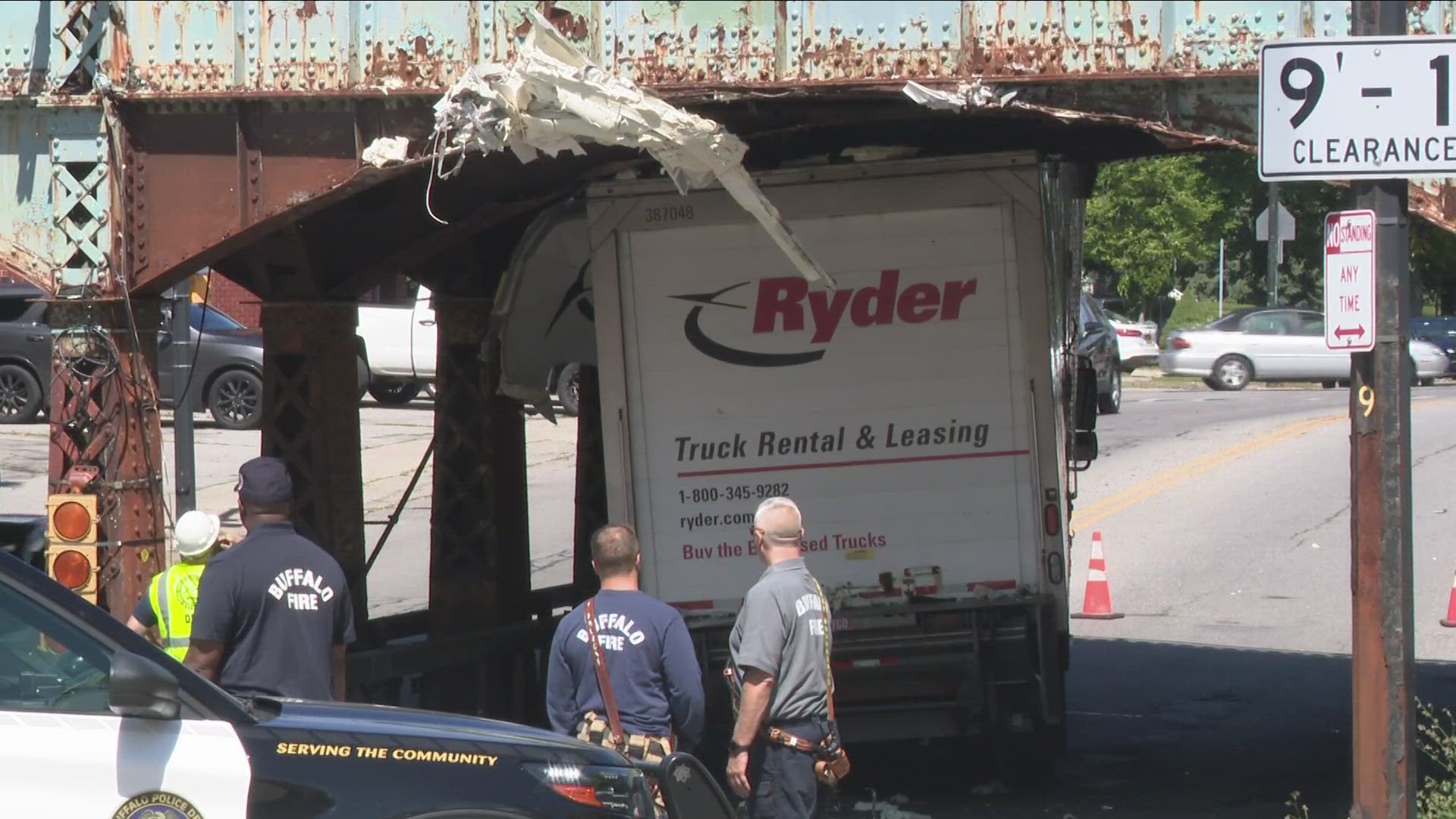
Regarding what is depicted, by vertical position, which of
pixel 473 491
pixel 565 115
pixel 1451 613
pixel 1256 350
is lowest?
pixel 1451 613

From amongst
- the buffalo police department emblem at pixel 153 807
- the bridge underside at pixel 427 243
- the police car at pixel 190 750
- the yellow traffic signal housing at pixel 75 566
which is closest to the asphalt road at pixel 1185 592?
the bridge underside at pixel 427 243

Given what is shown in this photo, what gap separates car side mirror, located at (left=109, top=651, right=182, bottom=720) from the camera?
4.41 meters

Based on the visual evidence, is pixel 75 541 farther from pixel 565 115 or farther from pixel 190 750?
pixel 190 750

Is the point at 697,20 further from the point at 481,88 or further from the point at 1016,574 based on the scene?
the point at 1016,574

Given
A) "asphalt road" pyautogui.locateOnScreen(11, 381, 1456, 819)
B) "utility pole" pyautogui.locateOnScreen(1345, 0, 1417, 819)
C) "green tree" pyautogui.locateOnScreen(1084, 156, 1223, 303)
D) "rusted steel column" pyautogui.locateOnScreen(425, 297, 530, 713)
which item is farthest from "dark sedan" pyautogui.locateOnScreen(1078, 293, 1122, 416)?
"utility pole" pyautogui.locateOnScreen(1345, 0, 1417, 819)

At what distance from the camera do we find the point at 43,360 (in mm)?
24469

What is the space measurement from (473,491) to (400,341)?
15623 millimetres

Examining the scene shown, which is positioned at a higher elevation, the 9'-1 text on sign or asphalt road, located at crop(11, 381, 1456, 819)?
the 9'-1 text on sign

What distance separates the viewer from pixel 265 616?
6.12 meters

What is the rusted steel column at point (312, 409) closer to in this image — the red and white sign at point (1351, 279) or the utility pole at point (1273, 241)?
the red and white sign at point (1351, 279)

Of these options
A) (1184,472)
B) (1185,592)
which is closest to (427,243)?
(1185,592)

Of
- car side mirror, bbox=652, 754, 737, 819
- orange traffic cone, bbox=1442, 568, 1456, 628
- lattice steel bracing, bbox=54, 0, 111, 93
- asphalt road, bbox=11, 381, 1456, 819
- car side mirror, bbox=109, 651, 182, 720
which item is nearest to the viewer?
car side mirror, bbox=109, 651, 182, 720

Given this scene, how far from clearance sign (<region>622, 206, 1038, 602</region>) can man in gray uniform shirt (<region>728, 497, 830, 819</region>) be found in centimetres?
245

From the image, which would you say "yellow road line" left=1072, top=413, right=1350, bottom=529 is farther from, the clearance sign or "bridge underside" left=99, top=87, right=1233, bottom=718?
the clearance sign
